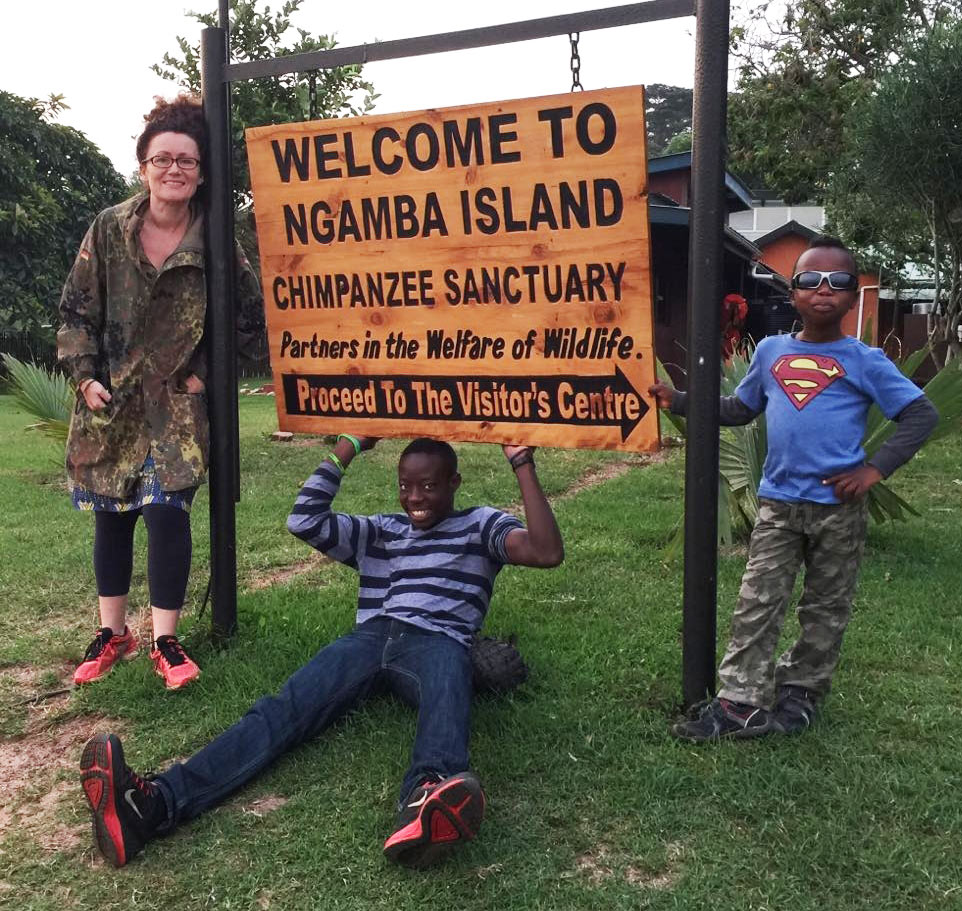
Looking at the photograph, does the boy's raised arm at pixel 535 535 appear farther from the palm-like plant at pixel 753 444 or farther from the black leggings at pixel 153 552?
the palm-like plant at pixel 753 444

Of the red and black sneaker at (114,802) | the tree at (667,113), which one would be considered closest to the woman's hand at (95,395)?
the red and black sneaker at (114,802)

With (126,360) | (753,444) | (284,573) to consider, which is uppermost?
(126,360)

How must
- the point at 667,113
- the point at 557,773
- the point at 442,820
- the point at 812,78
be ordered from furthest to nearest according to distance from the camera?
the point at 667,113, the point at 812,78, the point at 557,773, the point at 442,820

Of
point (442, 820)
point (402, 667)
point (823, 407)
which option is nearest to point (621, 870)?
point (442, 820)

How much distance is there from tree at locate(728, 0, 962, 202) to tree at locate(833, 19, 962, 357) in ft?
15.4

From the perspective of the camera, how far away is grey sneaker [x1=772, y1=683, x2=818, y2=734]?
3051 mm

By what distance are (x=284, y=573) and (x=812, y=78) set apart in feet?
59.8

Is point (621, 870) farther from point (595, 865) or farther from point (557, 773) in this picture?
point (557, 773)

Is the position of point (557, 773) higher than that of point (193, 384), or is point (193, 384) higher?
point (193, 384)

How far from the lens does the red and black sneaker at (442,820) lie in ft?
7.56

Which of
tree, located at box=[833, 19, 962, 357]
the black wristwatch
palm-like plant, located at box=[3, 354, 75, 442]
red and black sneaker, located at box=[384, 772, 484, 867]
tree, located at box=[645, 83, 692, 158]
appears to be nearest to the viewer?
red and black sneaker, located at box=[384, 772, 484, 867]

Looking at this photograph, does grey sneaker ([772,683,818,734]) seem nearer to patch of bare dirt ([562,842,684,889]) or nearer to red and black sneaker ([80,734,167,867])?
patch of bare dirt ([562,842,684,889])

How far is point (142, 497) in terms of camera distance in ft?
11.7

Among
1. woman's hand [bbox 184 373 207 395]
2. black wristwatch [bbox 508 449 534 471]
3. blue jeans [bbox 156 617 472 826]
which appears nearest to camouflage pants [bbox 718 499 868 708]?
black wristwatch [bbox 508 449 534 471]
